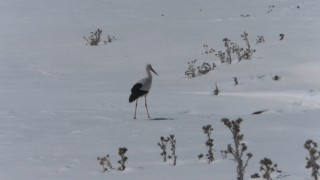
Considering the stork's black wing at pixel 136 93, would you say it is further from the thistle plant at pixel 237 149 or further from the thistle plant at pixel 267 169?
the thistle plant at pixel 267 169

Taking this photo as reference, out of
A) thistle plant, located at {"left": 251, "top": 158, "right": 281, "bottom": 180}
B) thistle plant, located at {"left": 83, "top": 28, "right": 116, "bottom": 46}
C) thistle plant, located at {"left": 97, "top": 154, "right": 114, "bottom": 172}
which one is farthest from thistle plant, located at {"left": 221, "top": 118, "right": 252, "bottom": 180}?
thistle plant, located at {"left": 83, "top": 28, "right": 116, "bottom": 46}

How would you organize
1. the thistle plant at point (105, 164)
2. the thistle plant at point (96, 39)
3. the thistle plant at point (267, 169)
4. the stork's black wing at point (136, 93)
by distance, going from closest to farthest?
the thistle plant at point (267, 169) → the thistle plant at point (105, 164) → the stork's black wing at point (136, 93) → the thistle plant at point (96, 39)

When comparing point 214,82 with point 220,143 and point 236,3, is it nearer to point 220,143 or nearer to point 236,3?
point 220,143

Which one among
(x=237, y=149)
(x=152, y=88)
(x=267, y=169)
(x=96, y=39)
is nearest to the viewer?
(x=267, y=169)

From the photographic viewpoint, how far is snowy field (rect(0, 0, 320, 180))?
638 centimetres

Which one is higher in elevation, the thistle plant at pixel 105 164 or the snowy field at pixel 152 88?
the snowy field at pixel 152 88

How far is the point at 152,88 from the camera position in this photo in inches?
558

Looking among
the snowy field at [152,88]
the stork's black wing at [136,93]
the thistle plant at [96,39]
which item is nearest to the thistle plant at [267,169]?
the snowy field at [152,88]

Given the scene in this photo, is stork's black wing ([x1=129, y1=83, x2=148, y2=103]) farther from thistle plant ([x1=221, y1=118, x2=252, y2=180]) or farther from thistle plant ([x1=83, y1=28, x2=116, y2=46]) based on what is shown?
thistle plant ([x1=83, y1=28, x2=116, y2=46])

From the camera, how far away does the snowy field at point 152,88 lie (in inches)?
251

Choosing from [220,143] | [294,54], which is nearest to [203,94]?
[294,54]

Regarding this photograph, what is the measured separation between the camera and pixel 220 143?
7.07m

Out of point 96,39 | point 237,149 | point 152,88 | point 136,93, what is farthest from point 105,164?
point 96,39

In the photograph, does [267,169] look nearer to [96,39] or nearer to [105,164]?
[105,164]
